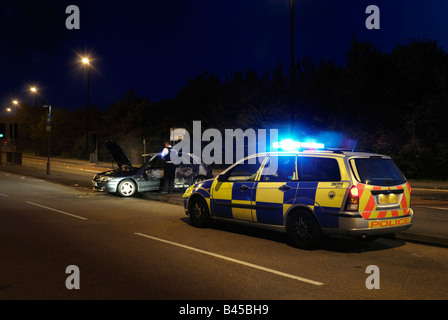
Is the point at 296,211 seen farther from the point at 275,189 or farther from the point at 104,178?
the point at 104,178

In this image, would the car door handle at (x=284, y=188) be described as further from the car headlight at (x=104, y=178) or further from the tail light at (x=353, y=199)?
the car headlight at (x=104, y=178)

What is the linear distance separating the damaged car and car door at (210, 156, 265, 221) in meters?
6.38

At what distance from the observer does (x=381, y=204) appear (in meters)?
7.48

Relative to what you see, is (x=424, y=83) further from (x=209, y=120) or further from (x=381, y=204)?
(x=381, y=204)

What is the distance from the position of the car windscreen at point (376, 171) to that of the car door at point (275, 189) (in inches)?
43.3

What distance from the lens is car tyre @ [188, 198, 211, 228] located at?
9.80 metres

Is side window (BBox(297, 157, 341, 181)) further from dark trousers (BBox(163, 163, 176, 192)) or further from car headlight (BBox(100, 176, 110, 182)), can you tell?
car headlight (BBox(100, 176, 110, 182))

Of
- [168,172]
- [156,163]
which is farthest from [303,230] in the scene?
[156,163]

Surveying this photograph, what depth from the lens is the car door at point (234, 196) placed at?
8890 millimetres

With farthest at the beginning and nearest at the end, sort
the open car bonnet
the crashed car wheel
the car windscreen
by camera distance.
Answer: the open car bonnet, the crashed car wheel, the car windscreen

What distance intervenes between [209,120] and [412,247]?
3237 cm

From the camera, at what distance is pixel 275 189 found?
27.4ft

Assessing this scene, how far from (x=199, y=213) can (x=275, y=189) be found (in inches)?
87.1

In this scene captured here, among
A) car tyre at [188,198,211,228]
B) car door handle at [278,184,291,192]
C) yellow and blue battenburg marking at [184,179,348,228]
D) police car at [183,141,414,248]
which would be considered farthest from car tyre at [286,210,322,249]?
car tyre at [188,198,211,228]
